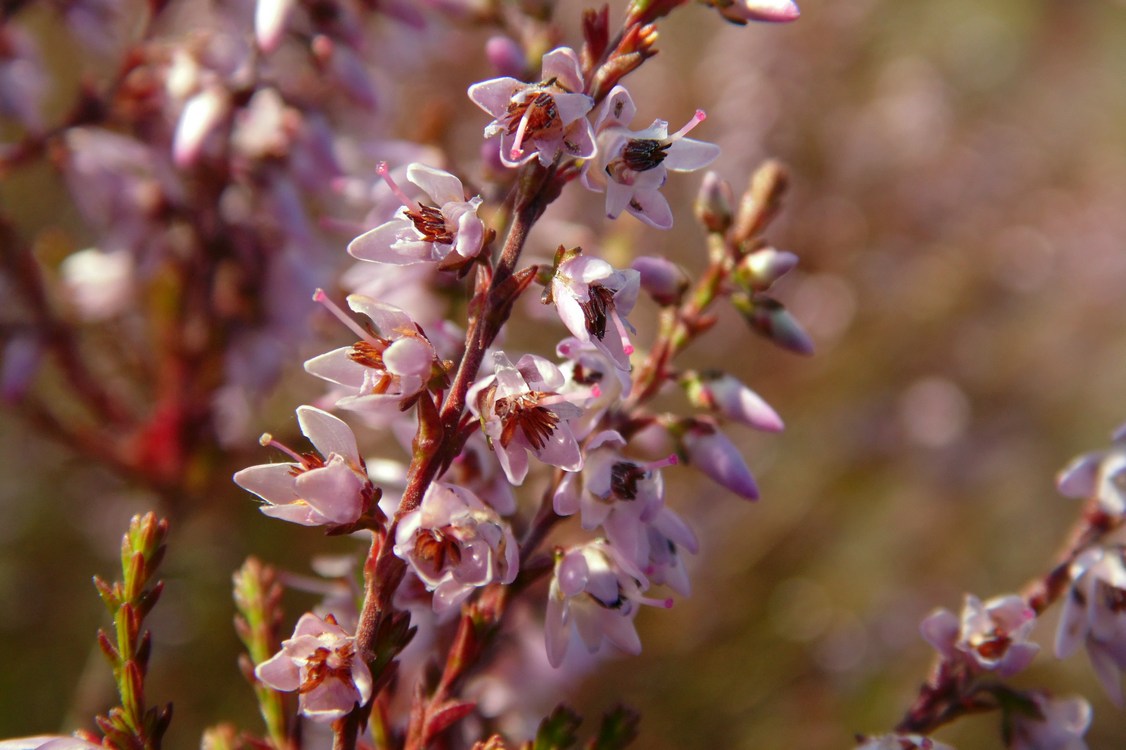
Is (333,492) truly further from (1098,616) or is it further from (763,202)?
(1098,616)

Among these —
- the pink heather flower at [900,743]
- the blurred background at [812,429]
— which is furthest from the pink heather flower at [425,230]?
the blurred background at [812,429]

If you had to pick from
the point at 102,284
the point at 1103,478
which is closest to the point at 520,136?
the point at 1103,478

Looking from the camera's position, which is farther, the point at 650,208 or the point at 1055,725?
the point at 1055,725

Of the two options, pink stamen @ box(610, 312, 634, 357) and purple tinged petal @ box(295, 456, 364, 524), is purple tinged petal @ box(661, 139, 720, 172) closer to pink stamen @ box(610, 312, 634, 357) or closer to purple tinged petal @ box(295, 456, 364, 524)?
pink stamen @ box(610, 312, 634, 357)

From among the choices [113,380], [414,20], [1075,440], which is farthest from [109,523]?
[1075,440]

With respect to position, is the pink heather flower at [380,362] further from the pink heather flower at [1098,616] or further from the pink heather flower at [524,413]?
the pink heather flower at [1098,616]

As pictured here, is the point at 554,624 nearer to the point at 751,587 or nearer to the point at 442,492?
the point at 442,492
